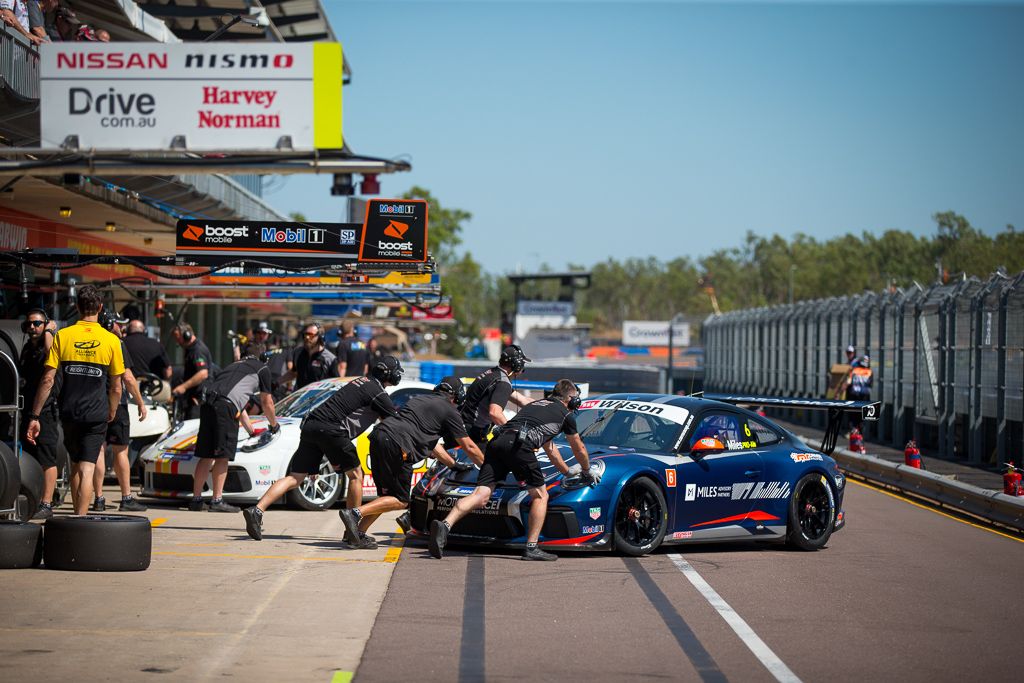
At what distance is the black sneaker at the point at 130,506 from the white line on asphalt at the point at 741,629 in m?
5.25

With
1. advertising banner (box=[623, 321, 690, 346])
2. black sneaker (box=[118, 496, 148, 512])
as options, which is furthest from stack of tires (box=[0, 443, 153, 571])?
advertising banner (box=[623, 321, 690, 346])

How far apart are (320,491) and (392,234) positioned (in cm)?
365

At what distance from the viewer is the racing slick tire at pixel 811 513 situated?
11.6 meters

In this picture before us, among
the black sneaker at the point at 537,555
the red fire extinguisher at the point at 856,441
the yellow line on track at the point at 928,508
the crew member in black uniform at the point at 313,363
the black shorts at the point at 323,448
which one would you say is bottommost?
the yellow line on track at the point at 928,508

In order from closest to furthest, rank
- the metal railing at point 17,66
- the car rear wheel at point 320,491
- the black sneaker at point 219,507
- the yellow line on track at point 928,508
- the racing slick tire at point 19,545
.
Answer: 1. the racing slick tire at point 19,545
2. the metal railing at point 17,66
3. the black sneaker at point 219,507
4. the yellow line on track at point 928,508
5. the car rear wheel at point 320,491

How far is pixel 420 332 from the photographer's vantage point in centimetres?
7362

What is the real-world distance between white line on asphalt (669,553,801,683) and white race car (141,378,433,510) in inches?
174

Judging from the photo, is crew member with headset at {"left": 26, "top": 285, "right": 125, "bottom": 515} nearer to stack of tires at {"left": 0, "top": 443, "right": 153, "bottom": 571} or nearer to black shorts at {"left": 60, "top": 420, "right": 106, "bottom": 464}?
black shorts at {"left": 60, "top": 420, "right": 106, "bottom": 464}

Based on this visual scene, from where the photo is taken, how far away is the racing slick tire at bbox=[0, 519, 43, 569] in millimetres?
9352

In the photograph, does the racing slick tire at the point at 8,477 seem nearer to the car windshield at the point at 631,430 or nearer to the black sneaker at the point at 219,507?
the black sneaker at the point at 219,507

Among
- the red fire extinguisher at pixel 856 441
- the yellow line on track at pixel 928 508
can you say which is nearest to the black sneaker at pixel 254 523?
the yellow line on track at pixel 928 508

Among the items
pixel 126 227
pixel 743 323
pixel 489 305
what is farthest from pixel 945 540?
pixel 489 305

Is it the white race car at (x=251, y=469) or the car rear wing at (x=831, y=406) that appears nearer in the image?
the car rear wing at (x=831, y=406)

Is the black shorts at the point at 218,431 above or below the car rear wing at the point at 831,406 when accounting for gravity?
below
